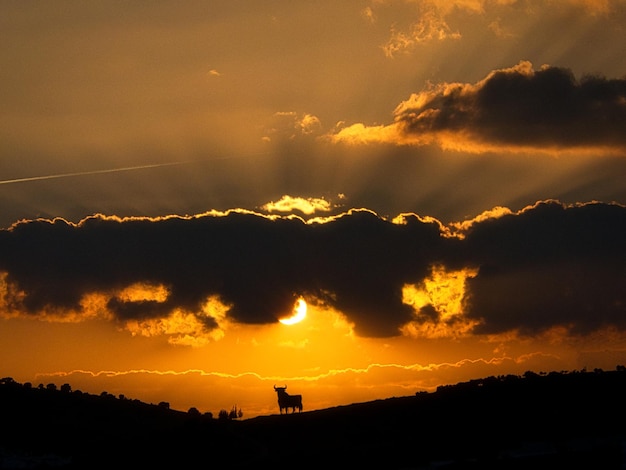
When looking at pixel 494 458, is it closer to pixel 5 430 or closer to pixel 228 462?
pixel 228 462

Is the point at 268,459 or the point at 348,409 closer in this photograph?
the point at 268,459

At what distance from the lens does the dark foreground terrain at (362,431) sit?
46781 mm

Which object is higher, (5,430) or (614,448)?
(5,430)

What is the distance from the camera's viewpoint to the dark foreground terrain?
4678cm

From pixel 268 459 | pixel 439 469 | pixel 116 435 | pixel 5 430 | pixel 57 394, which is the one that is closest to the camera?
pixel 439 469

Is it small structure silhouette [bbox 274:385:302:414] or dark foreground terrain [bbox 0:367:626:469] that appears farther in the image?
small structure silhouette [bbox 274:385:302:414]

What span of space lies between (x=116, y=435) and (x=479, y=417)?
20268 mm

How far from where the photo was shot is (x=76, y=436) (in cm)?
5809

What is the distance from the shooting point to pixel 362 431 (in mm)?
57781

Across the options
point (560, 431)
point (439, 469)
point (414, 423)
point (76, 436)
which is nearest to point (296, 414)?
point (414, 423)

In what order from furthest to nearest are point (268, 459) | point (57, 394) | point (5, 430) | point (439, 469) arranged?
point (57, 394), point (5, 430), point (268, 459), point (439, 469)

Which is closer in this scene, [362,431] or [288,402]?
[362,431]

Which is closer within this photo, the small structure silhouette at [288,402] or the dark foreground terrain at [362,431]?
the dark foreground terrain at [362,431]

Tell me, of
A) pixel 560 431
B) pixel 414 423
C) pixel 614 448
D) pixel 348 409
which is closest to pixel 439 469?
pixel 614 448
